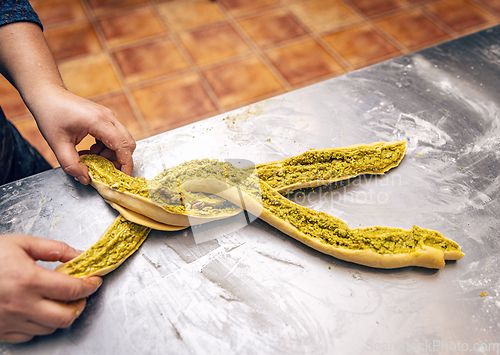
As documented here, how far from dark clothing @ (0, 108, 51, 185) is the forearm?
256mm

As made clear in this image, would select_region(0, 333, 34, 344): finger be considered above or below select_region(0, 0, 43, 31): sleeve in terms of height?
below

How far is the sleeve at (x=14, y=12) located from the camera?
3.83ft

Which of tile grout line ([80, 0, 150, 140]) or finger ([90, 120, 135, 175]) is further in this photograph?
tile grout line ([80, 0, 150, 140])

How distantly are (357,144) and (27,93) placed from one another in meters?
1.41

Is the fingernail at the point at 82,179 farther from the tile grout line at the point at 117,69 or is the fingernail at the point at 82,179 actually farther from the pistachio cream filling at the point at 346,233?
the tile grout line at the point at 117,69

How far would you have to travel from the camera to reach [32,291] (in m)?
0.91

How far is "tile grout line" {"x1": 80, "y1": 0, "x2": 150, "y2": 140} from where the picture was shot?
8.28ft

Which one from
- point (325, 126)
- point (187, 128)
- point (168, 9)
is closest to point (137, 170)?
point (187, 128)

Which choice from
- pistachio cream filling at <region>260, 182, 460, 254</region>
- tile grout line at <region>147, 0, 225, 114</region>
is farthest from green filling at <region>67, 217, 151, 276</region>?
tile grout line at <region>147, 0, 225, 114</region>

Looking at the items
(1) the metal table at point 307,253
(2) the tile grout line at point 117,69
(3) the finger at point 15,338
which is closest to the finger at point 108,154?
(1) the metal table at point 307,253

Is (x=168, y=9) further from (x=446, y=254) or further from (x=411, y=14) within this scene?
(x=446, y=254)

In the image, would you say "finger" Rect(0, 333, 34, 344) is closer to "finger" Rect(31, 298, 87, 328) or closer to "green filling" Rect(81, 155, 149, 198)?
"finger" Rect(31, 298, 87, 328)

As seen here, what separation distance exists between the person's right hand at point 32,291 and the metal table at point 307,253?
101mm

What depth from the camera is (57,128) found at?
1.18 meters
